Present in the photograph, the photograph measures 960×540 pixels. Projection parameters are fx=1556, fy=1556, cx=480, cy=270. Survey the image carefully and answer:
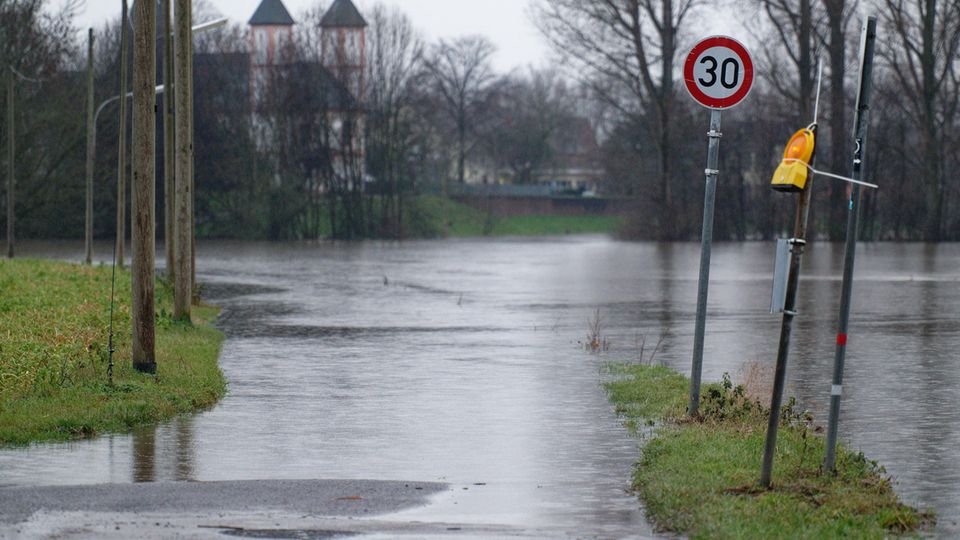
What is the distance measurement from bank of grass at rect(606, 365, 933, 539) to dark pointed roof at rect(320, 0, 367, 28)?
7869 cm

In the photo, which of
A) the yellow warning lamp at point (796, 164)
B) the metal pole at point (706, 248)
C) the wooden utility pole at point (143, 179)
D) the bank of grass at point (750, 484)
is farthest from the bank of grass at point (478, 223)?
the yellow warning lamp at point (796, 164)

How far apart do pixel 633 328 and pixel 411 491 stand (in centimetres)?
1485

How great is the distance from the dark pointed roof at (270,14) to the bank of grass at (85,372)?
121 m

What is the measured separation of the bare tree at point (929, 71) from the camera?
64.6m

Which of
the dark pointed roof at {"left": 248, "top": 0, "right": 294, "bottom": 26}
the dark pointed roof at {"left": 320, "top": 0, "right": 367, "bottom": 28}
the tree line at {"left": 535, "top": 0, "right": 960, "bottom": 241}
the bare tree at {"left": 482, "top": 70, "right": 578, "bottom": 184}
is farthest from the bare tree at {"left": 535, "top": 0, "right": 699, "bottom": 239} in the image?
the dark pointed roof at {"left": 248, "top": 0, "right": 294, "bottom": 26}

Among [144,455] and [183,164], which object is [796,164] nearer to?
[144,455]

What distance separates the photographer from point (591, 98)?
3221 inches

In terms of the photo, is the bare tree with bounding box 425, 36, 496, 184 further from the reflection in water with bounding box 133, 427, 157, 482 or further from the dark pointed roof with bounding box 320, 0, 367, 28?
the reflection in water with bounding box 133, 427, 157, 482

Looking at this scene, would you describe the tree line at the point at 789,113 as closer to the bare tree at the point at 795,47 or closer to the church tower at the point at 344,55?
the bare tree at the point at 795,47

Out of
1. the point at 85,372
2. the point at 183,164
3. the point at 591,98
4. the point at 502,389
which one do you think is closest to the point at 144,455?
the point at 85,372

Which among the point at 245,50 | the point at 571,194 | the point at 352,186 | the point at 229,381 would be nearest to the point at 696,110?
the point at 352,186

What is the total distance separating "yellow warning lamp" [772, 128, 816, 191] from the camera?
8844 millimetres

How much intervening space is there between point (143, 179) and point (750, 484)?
791 centimetres

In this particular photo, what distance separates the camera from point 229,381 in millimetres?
16234
